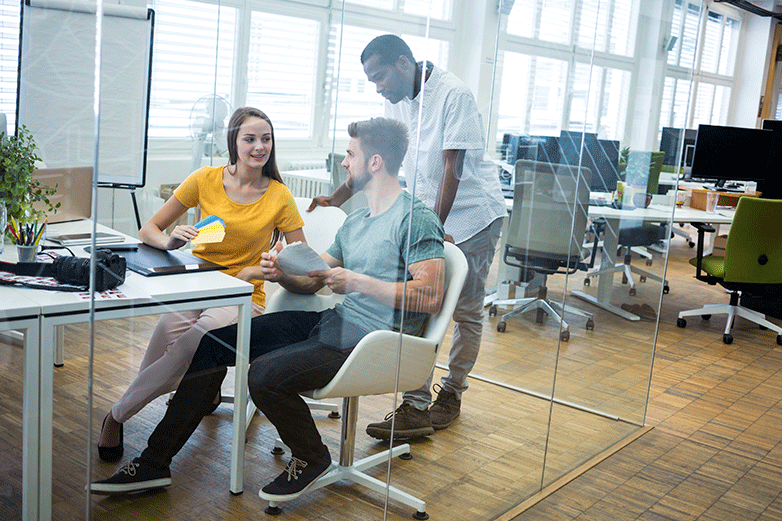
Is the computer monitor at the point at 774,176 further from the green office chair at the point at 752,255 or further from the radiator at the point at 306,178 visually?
the radiator at the point at 306,178

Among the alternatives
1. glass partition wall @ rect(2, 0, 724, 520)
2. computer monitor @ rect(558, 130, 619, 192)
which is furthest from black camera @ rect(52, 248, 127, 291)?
computer monitor @ rect(558, 130, 619, 192)

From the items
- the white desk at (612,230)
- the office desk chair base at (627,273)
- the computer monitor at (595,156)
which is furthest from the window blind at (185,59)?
the office desk chair base at (627,273)

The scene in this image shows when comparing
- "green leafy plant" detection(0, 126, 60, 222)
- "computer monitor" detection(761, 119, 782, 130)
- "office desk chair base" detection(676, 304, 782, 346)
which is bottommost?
"office desk chair base" detection(676, 304, 782, 346)

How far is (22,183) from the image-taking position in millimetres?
1625

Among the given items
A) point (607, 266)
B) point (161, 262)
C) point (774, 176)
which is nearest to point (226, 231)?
point (161, 262)

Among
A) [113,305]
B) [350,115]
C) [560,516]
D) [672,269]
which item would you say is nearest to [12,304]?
[113,305]

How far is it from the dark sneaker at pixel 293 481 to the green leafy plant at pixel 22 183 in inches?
30.9

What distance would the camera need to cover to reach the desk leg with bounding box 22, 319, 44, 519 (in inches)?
57.9

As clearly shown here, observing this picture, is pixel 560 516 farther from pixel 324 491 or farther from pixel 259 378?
pixel 259 378

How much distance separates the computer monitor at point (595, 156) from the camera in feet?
8.32

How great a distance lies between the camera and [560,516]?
96.3 inches

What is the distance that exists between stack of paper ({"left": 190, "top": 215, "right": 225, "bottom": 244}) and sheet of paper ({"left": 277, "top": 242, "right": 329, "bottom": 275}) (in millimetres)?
154

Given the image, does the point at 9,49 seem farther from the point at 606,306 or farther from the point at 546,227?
the point at 606,306

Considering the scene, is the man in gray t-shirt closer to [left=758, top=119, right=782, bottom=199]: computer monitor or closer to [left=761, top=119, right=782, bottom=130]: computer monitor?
[left=758, top=119, right=782, bottom=199]: computer monitor
